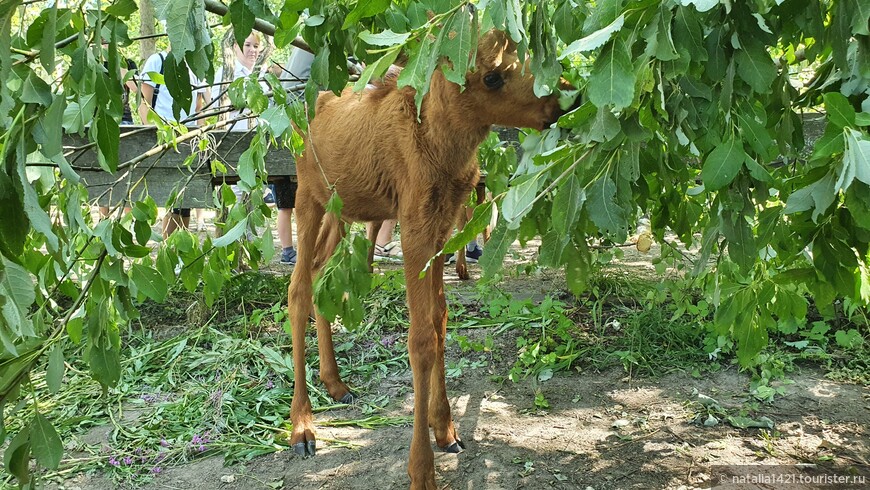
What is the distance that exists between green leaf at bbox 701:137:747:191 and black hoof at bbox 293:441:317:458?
2.92 metres

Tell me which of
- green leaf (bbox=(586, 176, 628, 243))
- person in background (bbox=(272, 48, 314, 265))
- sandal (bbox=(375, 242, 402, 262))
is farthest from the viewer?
sandal (bbox=(375, 242, 402, 262))

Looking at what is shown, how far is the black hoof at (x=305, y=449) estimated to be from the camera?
387 cm

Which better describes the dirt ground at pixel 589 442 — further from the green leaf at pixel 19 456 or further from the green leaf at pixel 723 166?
the green leaf at pixel 723 166

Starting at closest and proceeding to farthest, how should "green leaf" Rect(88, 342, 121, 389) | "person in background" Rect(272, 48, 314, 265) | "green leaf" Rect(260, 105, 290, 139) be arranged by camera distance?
1. "green leaf" Rect(88, 342, 121, 389)
2. "green leaf" Rect(260, 105, 290, 139)
3. "person in background" Rect(272, 48, 314, 265)

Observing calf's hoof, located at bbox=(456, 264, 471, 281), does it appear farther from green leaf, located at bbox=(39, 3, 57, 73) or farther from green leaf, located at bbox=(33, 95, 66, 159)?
green leaf, located at bbox=(39, 3, 57, 73)

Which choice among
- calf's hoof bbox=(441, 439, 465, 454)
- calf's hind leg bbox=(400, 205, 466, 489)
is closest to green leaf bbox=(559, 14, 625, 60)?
calf's hind leg bbox=(400, 205, 466, 489)

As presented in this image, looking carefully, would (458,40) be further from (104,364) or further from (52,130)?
(104,364)

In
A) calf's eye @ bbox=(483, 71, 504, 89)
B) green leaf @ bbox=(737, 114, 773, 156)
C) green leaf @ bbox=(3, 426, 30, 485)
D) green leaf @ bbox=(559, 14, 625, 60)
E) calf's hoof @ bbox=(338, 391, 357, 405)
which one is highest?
calf's eye @ bbox=(483, 71, 504, 89)

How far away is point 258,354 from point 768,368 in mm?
3218

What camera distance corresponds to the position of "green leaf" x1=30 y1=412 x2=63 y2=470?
1683mm

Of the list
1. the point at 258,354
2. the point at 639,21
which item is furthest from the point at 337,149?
the point at 639,21

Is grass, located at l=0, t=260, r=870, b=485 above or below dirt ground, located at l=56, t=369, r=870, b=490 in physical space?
above

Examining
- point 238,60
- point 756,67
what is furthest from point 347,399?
point 238,60

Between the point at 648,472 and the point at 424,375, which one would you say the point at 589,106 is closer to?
the point at 424,375
